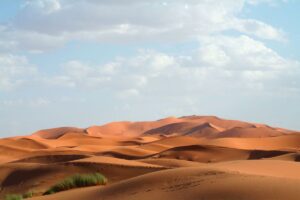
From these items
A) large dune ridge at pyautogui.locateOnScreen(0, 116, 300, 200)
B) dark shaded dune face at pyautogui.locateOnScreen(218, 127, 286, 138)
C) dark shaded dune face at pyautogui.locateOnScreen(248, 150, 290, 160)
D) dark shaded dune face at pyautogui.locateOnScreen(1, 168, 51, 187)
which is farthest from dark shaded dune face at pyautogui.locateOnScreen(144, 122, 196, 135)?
dark shaded dune face at pyautogui.locateOnScreen(1, 168, 51, 187)

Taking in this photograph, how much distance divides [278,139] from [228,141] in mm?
7104

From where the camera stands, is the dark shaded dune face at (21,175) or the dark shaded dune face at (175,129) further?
the dark shaded dune face at (175,129)

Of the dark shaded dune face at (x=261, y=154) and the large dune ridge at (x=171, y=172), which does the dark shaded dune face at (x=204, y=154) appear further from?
the dark shaded dune face at (x=261, y=154)

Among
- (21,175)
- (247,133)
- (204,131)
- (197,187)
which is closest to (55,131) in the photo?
(204,131)

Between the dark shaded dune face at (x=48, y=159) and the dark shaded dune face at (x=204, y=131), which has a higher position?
the dark shaded dune face at (x=204, y=131)

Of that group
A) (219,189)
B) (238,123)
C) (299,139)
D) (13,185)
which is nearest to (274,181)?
(219,189)

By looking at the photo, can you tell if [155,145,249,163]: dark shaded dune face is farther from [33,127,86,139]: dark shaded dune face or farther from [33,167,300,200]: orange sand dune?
[33,127,86,139]: dark shaded dune face

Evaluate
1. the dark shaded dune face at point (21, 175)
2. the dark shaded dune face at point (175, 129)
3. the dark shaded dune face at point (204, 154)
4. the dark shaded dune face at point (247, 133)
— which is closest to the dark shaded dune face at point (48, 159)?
the dark shaded dune face at point (204, 154)

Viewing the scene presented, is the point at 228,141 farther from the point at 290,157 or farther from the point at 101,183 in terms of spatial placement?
the point at 101,183

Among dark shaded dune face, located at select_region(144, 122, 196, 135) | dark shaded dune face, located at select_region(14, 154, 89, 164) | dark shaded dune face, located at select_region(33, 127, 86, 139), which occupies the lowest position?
dark shaded dune face, located at select_region(14, 154, 89, 164)

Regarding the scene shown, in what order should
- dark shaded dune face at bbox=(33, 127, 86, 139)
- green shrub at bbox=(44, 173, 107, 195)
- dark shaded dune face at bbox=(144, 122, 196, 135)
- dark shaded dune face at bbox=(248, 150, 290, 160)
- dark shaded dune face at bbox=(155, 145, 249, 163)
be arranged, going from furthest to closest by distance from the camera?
dark shaded dune face at bbox=(33, 127, 86, 139) → dark shaded dune face at bbox=(144, 122, 196, 135) → dark shaded dune face at bbox=(248, 150, 290, 160) → dark shaded dune face at bbox=(155, 145, 249, 163) → green shrub at bbox=(44, 173, 107, 195)

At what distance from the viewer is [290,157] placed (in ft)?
84.6

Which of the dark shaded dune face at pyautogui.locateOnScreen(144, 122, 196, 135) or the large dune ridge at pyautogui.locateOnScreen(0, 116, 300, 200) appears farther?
the dark shaded dune face at pyautogui.locateOnScreen(144, 122, 196, 135)

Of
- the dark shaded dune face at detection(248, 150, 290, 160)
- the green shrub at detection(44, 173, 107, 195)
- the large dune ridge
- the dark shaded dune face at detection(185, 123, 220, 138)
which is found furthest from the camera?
the dark shaded dune face at detection(185, 123, 220, 138)
